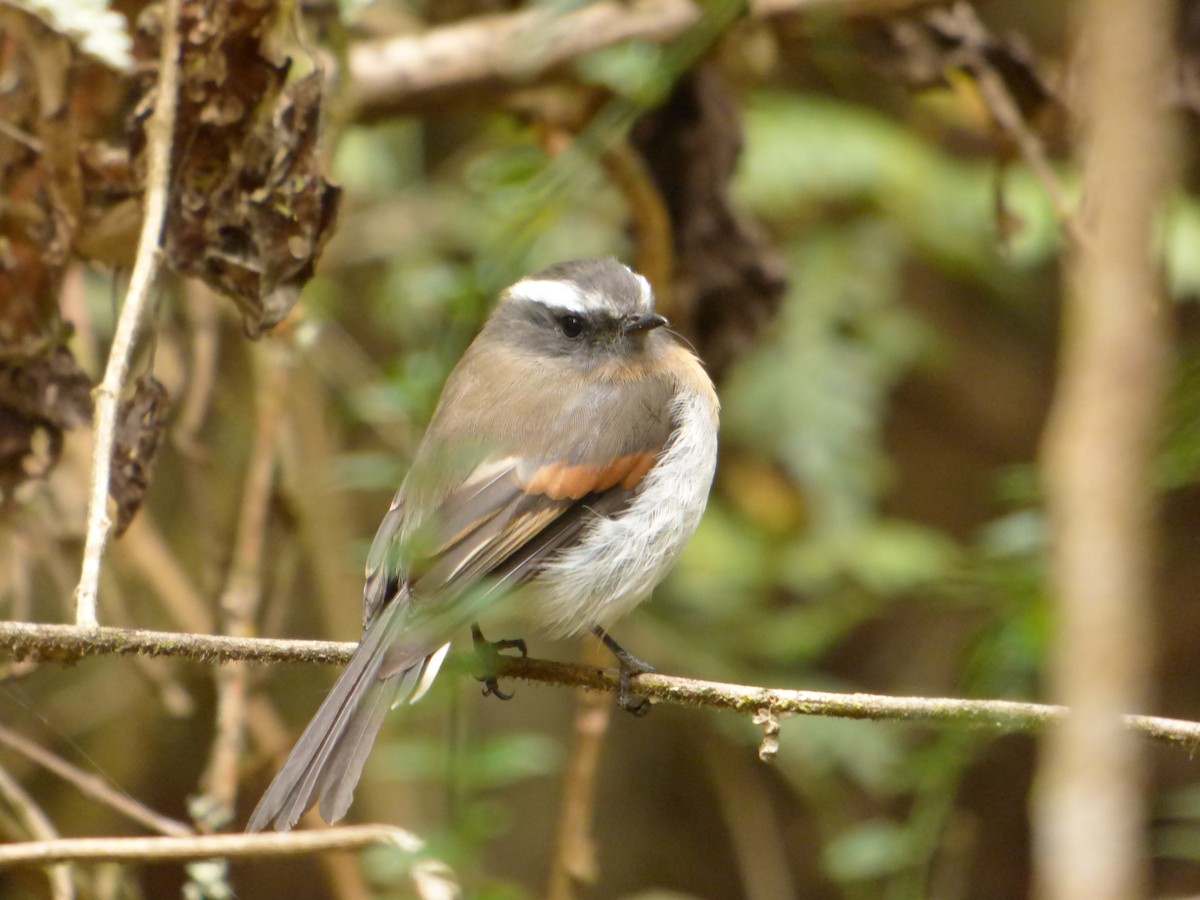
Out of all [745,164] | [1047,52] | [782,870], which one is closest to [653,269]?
[745,164]

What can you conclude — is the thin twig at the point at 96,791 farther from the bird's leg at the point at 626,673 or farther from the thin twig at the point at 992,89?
the thin twig at the point at 992,89

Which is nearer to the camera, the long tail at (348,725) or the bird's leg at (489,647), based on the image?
the long tail at (348,725)

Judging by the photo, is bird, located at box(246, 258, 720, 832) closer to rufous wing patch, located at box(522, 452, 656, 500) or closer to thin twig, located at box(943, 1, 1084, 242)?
rufous wing patch, located at box(522, 452, 656, 500)

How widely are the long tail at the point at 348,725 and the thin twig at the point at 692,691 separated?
0.09 m

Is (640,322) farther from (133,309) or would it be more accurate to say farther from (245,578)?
(133,309)

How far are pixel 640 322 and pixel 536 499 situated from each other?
0.85 metres

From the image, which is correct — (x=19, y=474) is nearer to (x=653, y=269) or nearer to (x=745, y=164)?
(x=653, y=269)

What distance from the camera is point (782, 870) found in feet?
21.6

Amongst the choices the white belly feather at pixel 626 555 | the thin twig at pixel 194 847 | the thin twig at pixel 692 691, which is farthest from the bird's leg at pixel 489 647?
the thin twig at pixel 194 847

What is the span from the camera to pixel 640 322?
407cm

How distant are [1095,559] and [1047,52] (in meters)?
7.31

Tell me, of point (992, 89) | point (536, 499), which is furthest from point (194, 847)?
point (992, 89)

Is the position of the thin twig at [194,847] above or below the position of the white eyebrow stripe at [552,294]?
below

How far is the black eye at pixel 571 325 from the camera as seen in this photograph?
13.8 feet
